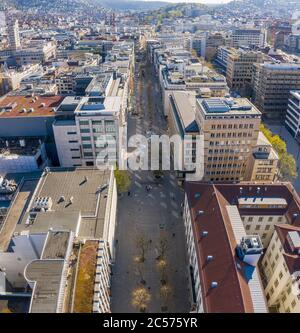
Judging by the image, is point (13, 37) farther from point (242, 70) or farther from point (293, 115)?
point (293, 115)

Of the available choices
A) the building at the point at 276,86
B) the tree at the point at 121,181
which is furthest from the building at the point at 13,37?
the tree at the point at 121,181

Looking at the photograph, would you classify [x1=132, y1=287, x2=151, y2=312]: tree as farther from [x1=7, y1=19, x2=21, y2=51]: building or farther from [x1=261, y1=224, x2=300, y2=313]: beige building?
[x1=7, y1=19, x2=21, y2=51]: building

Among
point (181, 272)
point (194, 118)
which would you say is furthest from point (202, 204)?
point (194, 118)

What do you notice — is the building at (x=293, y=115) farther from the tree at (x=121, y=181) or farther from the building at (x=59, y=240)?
the building at (x=59, y=240)

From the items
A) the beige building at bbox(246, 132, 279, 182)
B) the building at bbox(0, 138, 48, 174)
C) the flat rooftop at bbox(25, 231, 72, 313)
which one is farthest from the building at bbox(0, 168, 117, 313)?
the beige building at bbox(246, 132, 279, 182)

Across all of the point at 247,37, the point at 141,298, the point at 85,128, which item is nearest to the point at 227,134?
the point at 85,128
